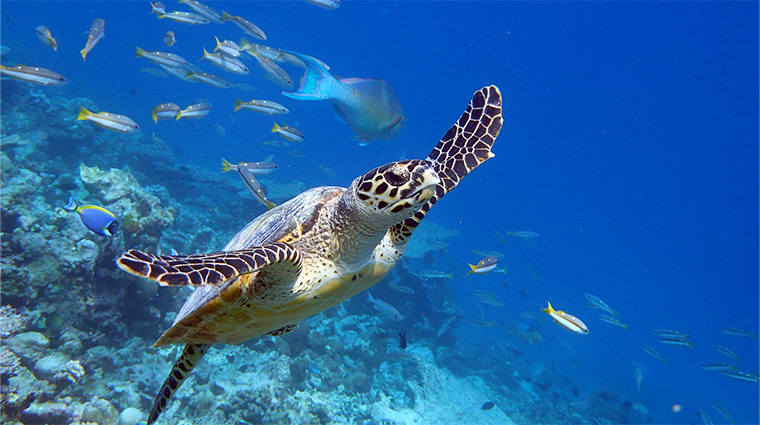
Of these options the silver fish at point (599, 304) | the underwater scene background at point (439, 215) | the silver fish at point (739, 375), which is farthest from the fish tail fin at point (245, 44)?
the silver fish at point (739, 375)

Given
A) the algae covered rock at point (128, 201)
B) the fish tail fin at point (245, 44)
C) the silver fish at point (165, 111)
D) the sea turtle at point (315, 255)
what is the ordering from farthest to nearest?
the fish tail fin at point (245, 44)
the algae covered rock at point (128, 201)
the silver fish at point (165, 111)
the sea turtle at point (315, 255)

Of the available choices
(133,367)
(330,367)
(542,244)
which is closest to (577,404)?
(330,367)

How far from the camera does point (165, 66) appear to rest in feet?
20.9

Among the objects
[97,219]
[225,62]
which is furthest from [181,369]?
[225,62]

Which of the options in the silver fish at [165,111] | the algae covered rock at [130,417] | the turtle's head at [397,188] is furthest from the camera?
the silver fish at [165,111]

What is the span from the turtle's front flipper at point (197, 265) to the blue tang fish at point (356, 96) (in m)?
2.84


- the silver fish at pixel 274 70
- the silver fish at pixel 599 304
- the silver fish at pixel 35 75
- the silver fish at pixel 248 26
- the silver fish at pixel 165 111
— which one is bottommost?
the silver fish at pixel 35 75

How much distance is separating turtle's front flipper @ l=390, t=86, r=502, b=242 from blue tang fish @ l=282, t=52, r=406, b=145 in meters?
1.73

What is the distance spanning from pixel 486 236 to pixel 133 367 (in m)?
50.6

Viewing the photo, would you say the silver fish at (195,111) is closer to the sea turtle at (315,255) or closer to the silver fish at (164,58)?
the silver fish at (164,58)

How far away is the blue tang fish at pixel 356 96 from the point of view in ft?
13.4

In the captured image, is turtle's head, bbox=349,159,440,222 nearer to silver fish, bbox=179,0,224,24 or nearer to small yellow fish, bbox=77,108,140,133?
small yellow fish, bbox=77,108,140,133

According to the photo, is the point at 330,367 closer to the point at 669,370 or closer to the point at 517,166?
the point at 669,370

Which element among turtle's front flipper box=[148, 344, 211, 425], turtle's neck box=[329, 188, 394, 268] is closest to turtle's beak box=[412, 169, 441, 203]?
turtle's neck box=[329, 188, 394, 268]
